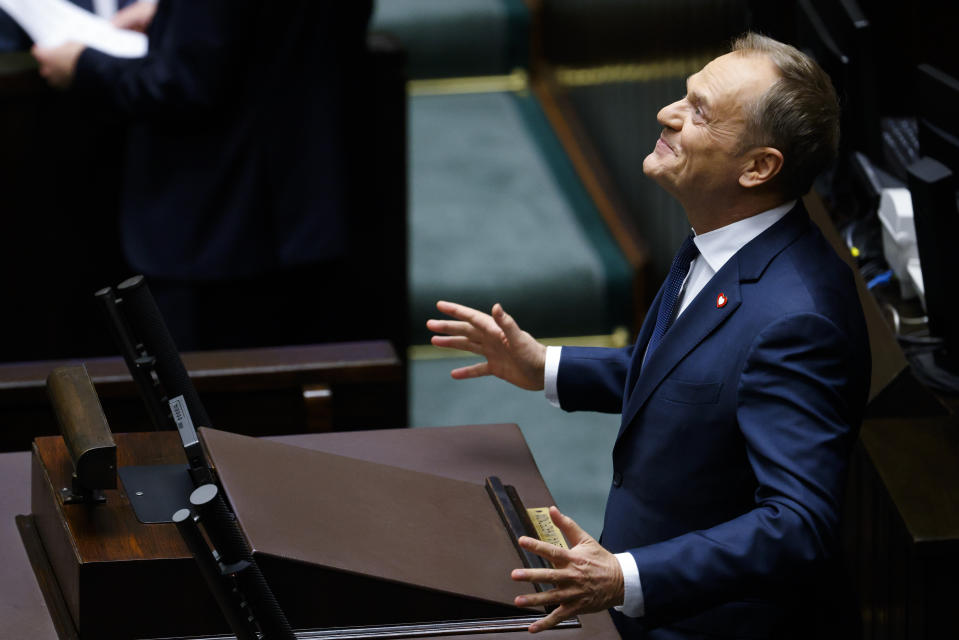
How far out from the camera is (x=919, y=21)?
11.3ft

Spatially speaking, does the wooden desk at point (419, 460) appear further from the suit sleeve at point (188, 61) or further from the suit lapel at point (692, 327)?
the suit sleeve at point (188, 61)

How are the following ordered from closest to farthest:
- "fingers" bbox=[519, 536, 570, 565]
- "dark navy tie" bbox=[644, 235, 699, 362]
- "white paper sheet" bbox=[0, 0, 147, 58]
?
"fingers" bbox=[519, 536, 570, 565] < "dark navy tie" bbox=[644, 235, 699, 362] < "white paper sheet" bbox=[0, 0, 147, 58]

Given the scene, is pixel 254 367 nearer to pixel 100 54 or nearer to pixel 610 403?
pixel 610 403

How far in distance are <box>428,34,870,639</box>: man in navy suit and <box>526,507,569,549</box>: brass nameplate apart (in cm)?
Answer: 10

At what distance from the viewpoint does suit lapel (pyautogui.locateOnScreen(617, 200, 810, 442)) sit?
1.50 m

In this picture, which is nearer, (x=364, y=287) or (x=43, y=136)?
(x=43, y=136)

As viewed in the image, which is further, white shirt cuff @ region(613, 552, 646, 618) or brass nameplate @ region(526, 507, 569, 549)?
brass nameplate @ region(526, 507, 569, 549)

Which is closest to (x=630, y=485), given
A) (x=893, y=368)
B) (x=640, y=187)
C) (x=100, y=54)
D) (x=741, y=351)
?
(x=741, y=351)

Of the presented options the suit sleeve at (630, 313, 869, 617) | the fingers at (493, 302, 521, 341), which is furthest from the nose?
the fingers at (493, 302, 521, 341)

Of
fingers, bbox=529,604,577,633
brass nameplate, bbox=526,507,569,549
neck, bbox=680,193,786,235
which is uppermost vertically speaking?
neck, bbox=680,193,786,235

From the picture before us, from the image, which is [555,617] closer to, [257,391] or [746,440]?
[746,440]

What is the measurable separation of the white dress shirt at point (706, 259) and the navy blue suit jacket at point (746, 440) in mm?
11

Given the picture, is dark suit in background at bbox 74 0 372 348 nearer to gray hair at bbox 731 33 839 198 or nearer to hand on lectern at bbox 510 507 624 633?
gray hair at bbox 731 33 839 198

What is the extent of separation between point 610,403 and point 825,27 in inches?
52.8
